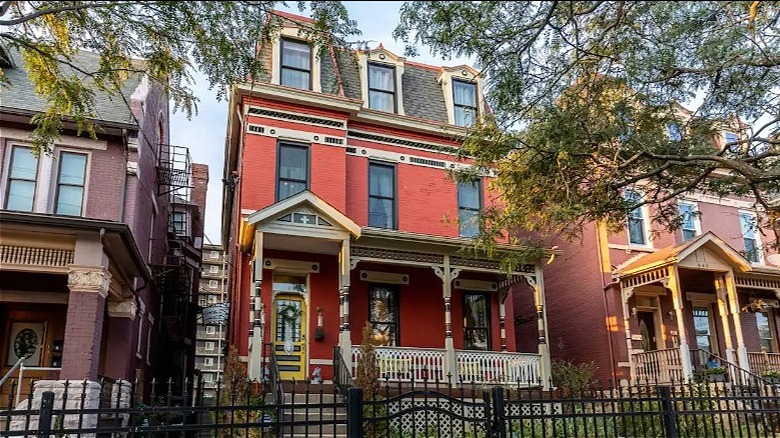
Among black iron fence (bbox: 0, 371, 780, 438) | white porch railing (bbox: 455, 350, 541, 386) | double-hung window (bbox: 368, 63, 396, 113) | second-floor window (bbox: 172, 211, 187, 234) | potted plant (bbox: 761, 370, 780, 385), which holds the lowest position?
black iron fence (bbox: 0, 371, 780, 438)

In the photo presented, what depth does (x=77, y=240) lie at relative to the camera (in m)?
11.0

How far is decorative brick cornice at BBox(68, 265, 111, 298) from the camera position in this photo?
10781 mm

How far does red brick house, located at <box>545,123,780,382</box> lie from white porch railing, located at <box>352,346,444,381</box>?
591 centimetres

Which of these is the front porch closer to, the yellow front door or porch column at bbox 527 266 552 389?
porch column at bbox 527 266 552 389

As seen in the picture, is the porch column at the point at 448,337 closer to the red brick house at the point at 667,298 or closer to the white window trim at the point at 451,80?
the red brick house at the point at 667,298

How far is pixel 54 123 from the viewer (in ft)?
30.4

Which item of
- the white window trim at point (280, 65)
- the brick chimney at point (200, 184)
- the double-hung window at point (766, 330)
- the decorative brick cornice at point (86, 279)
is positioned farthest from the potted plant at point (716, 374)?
the brick chimney at point (200, 184)

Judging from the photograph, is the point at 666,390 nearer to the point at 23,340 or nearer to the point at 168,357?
the point at 23,340

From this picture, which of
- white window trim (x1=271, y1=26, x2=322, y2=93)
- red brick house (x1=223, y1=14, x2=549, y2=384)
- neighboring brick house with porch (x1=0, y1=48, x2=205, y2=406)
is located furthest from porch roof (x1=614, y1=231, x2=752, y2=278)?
neighboring brick house with porch (x1=0, y1=48, x2=205, y2=406)

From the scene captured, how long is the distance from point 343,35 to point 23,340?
35.8 feet

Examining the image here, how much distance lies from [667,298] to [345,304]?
10.4 metres

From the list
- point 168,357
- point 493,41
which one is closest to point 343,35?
point 493,41

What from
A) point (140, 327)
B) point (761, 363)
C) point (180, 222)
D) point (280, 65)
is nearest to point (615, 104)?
point (280, 65)

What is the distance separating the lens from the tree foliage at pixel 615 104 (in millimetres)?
8781
